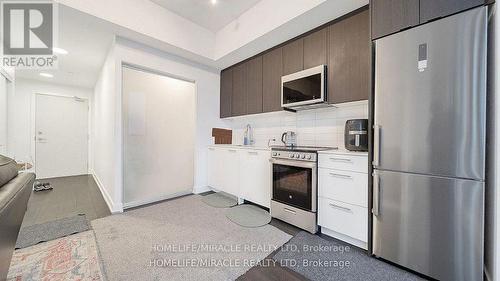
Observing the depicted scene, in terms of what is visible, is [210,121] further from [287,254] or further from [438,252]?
[438,252]

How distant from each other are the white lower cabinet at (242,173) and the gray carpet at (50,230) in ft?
5.99

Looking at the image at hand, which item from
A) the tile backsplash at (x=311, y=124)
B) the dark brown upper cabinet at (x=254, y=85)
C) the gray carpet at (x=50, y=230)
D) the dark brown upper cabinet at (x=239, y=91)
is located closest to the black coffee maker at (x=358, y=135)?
the tile backsplash at (x=311, y=124)

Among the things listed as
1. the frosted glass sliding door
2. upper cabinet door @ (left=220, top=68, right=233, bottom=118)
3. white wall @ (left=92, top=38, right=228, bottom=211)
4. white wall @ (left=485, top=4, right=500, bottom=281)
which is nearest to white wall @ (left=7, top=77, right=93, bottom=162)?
white wall @ (left=92, top=38, right=228, bottom=211)

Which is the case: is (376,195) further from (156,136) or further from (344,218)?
(156,136)

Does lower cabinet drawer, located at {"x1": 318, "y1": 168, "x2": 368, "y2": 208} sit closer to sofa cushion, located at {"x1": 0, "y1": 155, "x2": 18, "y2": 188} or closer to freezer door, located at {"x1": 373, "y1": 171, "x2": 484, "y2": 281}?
freezer door, located at {"x1": 373, "y1": 171, "x2": 484, "y2": 281}

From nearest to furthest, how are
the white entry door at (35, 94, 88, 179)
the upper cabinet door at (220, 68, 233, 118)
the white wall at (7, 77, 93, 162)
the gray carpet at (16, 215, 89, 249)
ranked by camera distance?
the gray carpet at (16, 215, 89, 249)
the upper cabinet door at (220, 68, 233, 118)
the white wall at (7, 77, 93, 162)
the white entry door at (35, 94, 88, 179)

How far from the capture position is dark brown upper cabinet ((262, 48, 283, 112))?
2.89 meters

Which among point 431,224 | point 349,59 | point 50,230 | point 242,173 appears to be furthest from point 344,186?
point 50,230

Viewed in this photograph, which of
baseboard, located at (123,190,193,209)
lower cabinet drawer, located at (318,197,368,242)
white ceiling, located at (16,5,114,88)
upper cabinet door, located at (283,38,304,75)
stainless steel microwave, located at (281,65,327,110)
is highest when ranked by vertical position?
white ceiling, located at (16,5,114,88)

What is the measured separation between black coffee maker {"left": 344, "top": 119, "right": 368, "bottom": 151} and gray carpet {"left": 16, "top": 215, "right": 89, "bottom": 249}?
3.06m

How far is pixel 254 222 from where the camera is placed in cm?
238

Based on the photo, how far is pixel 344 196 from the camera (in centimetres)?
190

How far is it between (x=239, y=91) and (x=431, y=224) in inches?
119

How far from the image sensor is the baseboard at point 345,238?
1.85 meters
